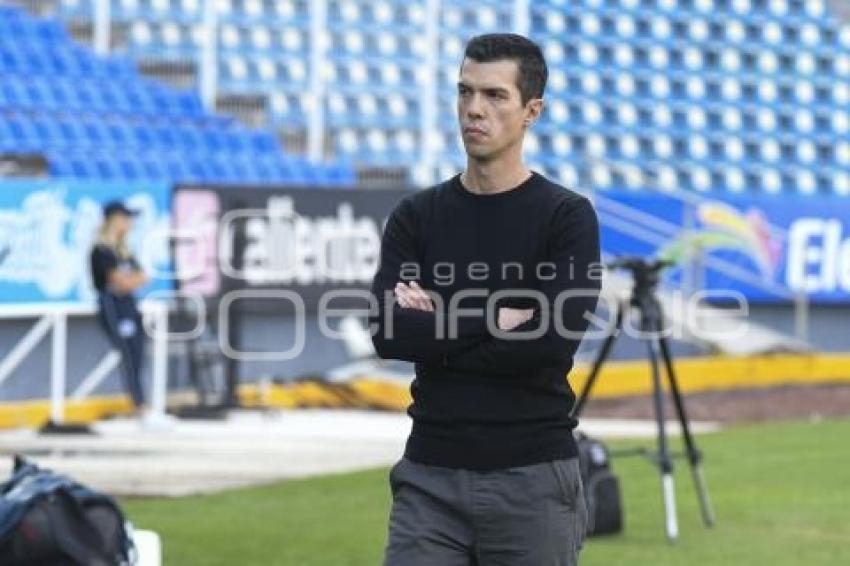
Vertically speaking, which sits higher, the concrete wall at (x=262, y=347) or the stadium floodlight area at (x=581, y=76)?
the stadium floodlight area at (x=581, y=76)

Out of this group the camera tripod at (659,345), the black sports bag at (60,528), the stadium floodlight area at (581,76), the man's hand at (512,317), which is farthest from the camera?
the stadium floodlight area at (581,76)

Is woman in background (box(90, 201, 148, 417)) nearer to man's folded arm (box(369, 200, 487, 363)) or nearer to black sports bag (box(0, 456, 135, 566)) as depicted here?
black sports bag (box(0, 456, 135, 566))

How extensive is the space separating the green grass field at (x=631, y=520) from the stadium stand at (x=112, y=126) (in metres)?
6.48

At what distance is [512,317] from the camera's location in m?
5.25

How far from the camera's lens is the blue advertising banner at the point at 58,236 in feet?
55.9

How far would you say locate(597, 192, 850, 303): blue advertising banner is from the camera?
22.7 m

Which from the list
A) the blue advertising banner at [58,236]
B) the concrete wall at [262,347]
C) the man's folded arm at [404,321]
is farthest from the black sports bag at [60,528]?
the concrete wall at [262,347]

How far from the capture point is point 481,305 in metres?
5.17

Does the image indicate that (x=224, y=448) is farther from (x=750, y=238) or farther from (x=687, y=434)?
(x=750, y=238)

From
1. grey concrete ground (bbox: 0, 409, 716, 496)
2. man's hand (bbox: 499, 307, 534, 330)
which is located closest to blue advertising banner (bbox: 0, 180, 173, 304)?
grey concrete ground (bbox: 0, 409, 716, 496)

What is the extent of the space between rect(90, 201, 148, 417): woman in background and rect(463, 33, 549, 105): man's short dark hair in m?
12.2

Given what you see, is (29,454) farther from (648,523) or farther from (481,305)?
(481,305)

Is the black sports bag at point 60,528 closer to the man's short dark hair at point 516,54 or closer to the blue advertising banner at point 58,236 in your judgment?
the man's short dark hair at point 516,54

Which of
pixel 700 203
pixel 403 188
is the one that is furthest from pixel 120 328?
pixel 700 203
